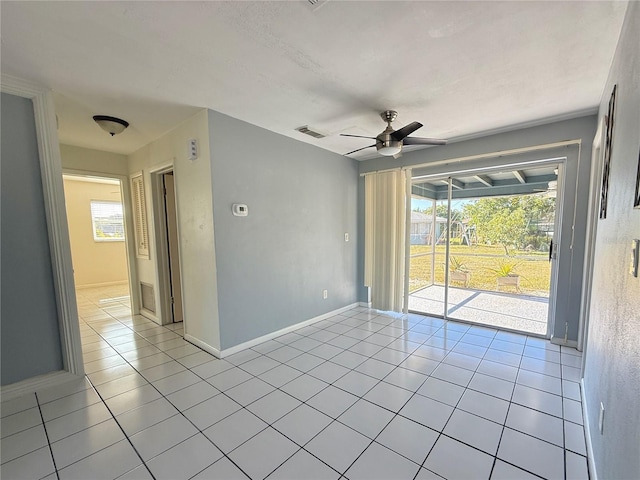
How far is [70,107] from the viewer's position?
2551mm

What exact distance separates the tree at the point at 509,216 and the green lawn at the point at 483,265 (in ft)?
0.65

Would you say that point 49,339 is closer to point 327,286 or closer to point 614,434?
point 327,286

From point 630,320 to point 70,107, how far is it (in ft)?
14.1

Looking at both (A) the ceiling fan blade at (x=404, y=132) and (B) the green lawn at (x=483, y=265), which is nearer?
(A) the ceiling fan blade at (x=404, y=132)

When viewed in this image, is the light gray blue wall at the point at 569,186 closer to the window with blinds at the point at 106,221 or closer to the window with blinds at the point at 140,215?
the window with blinds at the point at 140,215

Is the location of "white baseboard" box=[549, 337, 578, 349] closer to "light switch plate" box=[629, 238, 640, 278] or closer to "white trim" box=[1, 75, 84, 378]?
"light switch plate" box=[629, 238, 640, 278]

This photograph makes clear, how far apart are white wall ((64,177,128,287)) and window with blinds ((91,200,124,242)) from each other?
82mm

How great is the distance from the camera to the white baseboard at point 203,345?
9.43ft

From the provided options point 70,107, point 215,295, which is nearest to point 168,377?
point 215,295

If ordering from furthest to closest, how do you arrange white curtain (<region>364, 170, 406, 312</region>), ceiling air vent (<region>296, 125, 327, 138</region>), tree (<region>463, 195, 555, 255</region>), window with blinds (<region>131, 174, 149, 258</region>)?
white curtain (<region>364, 170, 406, 312</region>), window with blinds (<region>131, 174, 149, 258</region>), tree (<region>463, 195, 555, 255</region>), ceiling air vent (<region>296, 125, 327, 138</region>)

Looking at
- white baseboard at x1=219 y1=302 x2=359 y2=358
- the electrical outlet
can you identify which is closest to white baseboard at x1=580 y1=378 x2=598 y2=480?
the electrical outlet

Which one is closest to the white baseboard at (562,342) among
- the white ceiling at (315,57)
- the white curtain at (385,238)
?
the white curtain at (385,238)

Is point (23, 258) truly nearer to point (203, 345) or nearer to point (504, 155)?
point (203, 345)

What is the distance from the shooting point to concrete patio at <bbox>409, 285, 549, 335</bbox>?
12.4 feet
